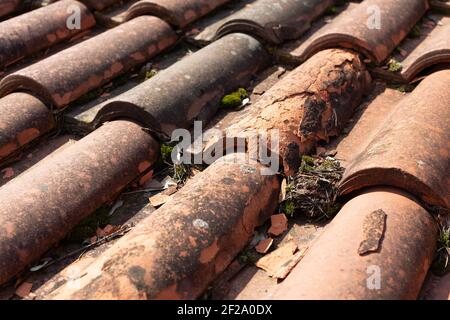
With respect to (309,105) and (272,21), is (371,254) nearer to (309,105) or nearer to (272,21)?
(309,105)

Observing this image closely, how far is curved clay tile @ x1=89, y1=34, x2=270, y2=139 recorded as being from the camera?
3424 millimetres

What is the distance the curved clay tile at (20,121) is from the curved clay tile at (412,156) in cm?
221

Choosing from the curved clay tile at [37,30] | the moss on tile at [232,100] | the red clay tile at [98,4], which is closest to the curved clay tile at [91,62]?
the curved clay tile at [37,30]

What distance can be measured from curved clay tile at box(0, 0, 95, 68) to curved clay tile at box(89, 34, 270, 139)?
1.37m

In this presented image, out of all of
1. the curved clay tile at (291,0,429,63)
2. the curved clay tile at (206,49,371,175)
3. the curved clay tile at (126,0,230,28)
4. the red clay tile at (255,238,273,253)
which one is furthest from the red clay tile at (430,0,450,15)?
the red clay tile at (255,238,273,253)

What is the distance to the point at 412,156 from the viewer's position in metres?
2.71

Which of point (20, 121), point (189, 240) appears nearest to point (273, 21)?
point (20, 121)

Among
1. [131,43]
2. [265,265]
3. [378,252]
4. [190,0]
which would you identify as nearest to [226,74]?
[131,43]

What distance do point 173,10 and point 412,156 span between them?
9.05 feet

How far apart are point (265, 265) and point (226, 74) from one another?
1794 mm

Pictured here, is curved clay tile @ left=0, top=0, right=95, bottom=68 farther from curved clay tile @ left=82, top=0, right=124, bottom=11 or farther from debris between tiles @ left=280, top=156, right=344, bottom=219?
debris between tiles @ left=280, top=156, right=344, bottom=219

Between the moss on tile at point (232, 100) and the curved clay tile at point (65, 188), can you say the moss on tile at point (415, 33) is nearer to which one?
the moss on tile at point (232, 100)
